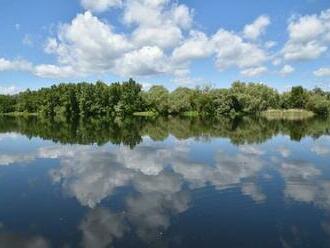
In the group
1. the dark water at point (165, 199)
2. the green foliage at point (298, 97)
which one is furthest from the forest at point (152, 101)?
the dark water at point (165, 199)

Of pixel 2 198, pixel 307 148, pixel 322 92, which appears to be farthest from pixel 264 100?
pixel 2 198

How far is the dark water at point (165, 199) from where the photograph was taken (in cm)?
1405

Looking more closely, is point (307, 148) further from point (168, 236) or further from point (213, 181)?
point (168, 236)

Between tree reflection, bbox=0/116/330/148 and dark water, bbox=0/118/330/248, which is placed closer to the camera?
dark water, bbox=0/118/330/248

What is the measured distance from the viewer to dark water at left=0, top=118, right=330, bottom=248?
553 inches

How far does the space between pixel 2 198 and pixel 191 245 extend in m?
11.4

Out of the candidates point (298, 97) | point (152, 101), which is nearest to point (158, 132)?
point (152, 101)

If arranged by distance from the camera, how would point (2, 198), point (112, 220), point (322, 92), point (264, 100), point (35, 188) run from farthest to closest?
point (322, 92), point (264, 100), point (35, 188), point (2, 198), point (112, 220)

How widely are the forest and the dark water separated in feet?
299

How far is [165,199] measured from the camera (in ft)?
62.7

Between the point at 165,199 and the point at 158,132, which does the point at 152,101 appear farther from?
the point at 165,199

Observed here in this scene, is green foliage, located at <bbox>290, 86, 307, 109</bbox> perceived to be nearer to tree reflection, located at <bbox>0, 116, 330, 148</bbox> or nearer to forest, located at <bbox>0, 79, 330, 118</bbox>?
forest, located at <bbox>0, 79, 330, 118</bbox>

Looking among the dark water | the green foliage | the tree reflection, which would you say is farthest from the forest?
the dark water

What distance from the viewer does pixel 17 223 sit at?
15914 mm
